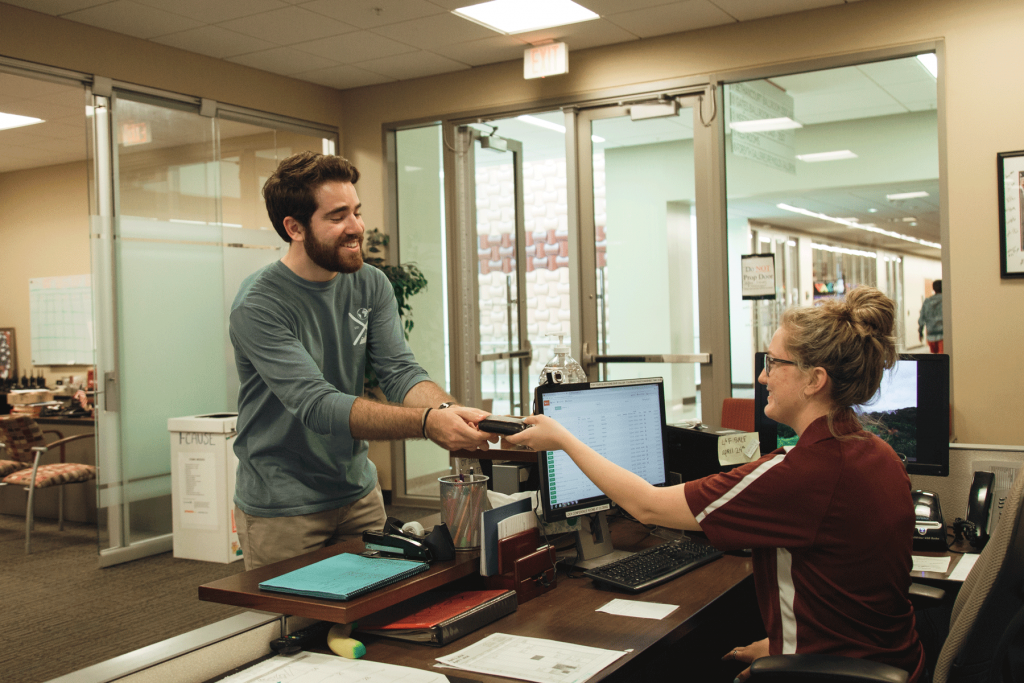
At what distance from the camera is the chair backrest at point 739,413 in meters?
3.64

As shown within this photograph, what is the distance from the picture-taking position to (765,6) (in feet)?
15.3

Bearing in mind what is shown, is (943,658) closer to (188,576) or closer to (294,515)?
(294,515)

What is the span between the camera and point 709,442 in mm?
2525

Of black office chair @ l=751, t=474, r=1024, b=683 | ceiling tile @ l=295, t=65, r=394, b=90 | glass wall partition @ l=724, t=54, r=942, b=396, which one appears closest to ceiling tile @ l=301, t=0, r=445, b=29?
ceiling tile @ l=295, t=65, r=394, b=90

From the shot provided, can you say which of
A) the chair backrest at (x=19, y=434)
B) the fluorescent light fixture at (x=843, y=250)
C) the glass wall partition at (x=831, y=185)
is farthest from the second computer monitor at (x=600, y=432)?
the chair backrest at (x=19, y=434)

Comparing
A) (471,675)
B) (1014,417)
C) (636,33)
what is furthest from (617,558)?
(636,33)

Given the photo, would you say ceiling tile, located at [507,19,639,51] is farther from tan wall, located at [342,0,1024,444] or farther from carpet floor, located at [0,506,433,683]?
carpet floor, located at [0,506,433,683]

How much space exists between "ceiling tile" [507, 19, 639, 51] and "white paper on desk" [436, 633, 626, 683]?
407cm

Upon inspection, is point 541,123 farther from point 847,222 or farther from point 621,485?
point 621,485

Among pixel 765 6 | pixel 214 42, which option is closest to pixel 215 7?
pixel 214 42

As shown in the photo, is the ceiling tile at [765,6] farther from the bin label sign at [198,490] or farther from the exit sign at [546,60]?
the bin label sign at [198,490]

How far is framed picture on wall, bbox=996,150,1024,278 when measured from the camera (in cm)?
430

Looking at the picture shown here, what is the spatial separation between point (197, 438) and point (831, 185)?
4257mm

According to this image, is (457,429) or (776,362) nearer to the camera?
(776,362)
